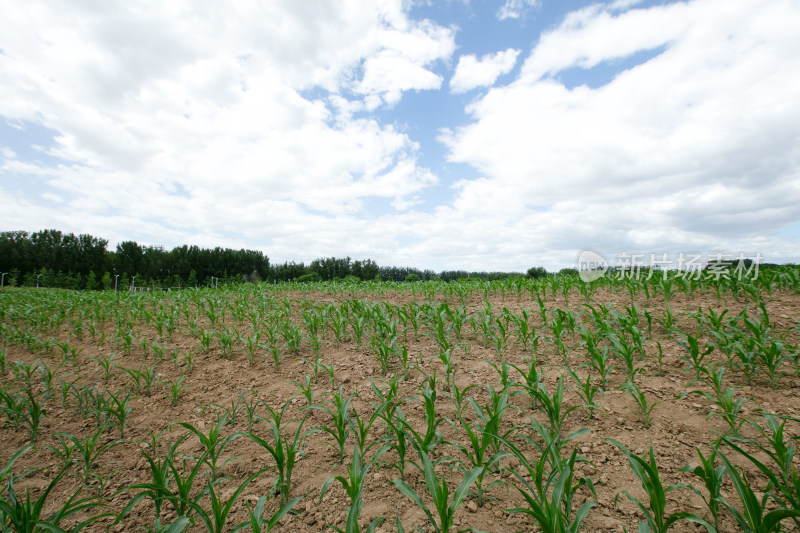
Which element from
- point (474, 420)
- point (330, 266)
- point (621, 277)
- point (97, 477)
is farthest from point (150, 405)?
point (330, 266)

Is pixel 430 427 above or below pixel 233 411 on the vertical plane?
above

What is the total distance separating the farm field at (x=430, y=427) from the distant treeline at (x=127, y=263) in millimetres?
29261

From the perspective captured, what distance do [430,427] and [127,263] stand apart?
1889 inches

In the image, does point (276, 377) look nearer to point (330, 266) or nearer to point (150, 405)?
point (150, 405)

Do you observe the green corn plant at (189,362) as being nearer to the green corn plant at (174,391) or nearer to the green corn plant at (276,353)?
the green corn plant at (174,391)

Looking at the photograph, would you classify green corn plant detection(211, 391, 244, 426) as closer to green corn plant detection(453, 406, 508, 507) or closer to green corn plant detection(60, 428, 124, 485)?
green corn plant detection(60, 428, 124, 485)

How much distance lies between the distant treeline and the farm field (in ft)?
96.0

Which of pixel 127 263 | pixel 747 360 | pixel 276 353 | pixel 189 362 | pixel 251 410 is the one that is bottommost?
pixel 251 410

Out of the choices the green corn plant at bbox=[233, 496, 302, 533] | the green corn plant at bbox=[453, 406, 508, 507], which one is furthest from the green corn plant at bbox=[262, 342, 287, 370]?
the green corn plant at bbox=[453, 406, 508, 507]

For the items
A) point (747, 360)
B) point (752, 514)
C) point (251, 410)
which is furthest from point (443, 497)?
point (747, 360)

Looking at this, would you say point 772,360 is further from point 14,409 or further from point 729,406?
point 14,409

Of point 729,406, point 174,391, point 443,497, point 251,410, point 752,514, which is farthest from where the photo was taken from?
point 174,391

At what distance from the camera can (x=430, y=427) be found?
1.94 m

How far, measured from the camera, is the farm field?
1573 mm
